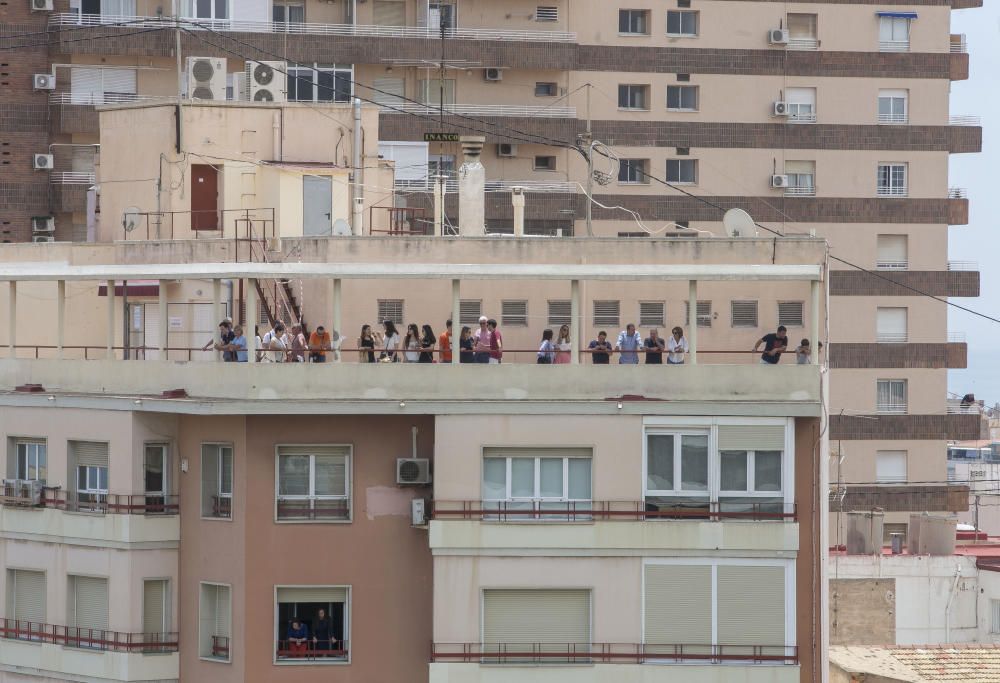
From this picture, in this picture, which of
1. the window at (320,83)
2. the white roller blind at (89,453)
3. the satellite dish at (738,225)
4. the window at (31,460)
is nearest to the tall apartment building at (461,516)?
the white roller blind at (89,453)

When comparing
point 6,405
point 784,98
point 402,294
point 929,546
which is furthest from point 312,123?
point 784,98

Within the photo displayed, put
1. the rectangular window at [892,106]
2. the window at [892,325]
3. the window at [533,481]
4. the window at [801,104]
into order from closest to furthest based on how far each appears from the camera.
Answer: the window at [533,481]
the window at [801,104]
the rectangular window at [892,106]
the window at [892,325]

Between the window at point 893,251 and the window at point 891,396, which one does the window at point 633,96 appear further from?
the window at point 891,396

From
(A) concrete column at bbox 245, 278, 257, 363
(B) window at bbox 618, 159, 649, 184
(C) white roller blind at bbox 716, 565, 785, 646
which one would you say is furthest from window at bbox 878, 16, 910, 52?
(A) concrete column at bbox 245, 278, 257, 363

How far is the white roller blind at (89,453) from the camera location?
35781mm

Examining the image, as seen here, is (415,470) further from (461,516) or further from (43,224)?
(43,224)

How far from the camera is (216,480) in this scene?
35.2 m

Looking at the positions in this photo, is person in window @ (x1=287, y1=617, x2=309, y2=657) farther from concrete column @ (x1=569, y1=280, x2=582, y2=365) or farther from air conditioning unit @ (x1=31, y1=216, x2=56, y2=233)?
air conditioning unit @ (x1=31, y1=216, x2=56, y2=233)

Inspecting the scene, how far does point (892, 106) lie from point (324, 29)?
20.8m

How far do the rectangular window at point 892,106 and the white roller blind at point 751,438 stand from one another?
46.9 metres

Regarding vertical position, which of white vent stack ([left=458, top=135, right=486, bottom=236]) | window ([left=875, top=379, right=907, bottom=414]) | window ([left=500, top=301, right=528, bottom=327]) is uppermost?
white vent stack ([left=458, top=135, right=486, bottom=236])

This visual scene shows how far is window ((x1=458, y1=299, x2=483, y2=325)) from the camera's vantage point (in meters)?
40.4

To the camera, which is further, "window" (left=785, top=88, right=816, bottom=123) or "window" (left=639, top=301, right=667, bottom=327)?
"window" (left=785, top=88, right=816, bottom=123)

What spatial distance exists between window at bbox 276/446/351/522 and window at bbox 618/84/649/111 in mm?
44432
